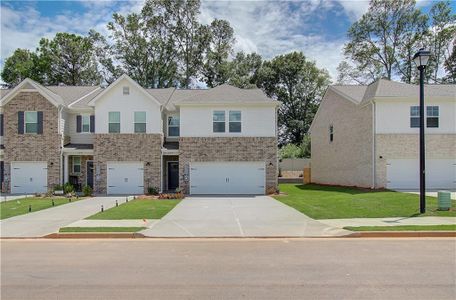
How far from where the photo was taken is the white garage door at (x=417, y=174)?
946 inches

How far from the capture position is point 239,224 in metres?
12.4

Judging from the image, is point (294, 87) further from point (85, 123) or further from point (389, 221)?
point (389, 221)

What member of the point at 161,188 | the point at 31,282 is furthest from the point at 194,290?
the point at 161,188

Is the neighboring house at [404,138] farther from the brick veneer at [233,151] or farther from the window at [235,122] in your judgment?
the window at [235,122]

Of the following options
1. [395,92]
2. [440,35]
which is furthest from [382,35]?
[395,92]

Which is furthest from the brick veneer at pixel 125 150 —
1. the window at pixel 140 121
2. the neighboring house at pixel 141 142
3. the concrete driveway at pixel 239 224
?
the concrete driveway at pixel 239 224

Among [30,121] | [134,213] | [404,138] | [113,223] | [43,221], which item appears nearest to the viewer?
[113,223]

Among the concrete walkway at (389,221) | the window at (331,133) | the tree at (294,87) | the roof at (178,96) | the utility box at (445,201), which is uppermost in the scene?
the tree at (294,87)

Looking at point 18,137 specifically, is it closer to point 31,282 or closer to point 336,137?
point 31,282

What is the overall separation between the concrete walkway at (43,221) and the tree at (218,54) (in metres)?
34.9

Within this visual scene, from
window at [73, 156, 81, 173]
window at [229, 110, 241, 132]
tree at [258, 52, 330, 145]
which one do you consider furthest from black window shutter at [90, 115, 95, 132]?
tree at [258, 52, 330, 145]

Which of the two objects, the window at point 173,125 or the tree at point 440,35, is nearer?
the window at point 173,125

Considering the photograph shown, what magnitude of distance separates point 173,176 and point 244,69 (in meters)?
30.0

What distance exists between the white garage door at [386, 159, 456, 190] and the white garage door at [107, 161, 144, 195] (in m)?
16.2
